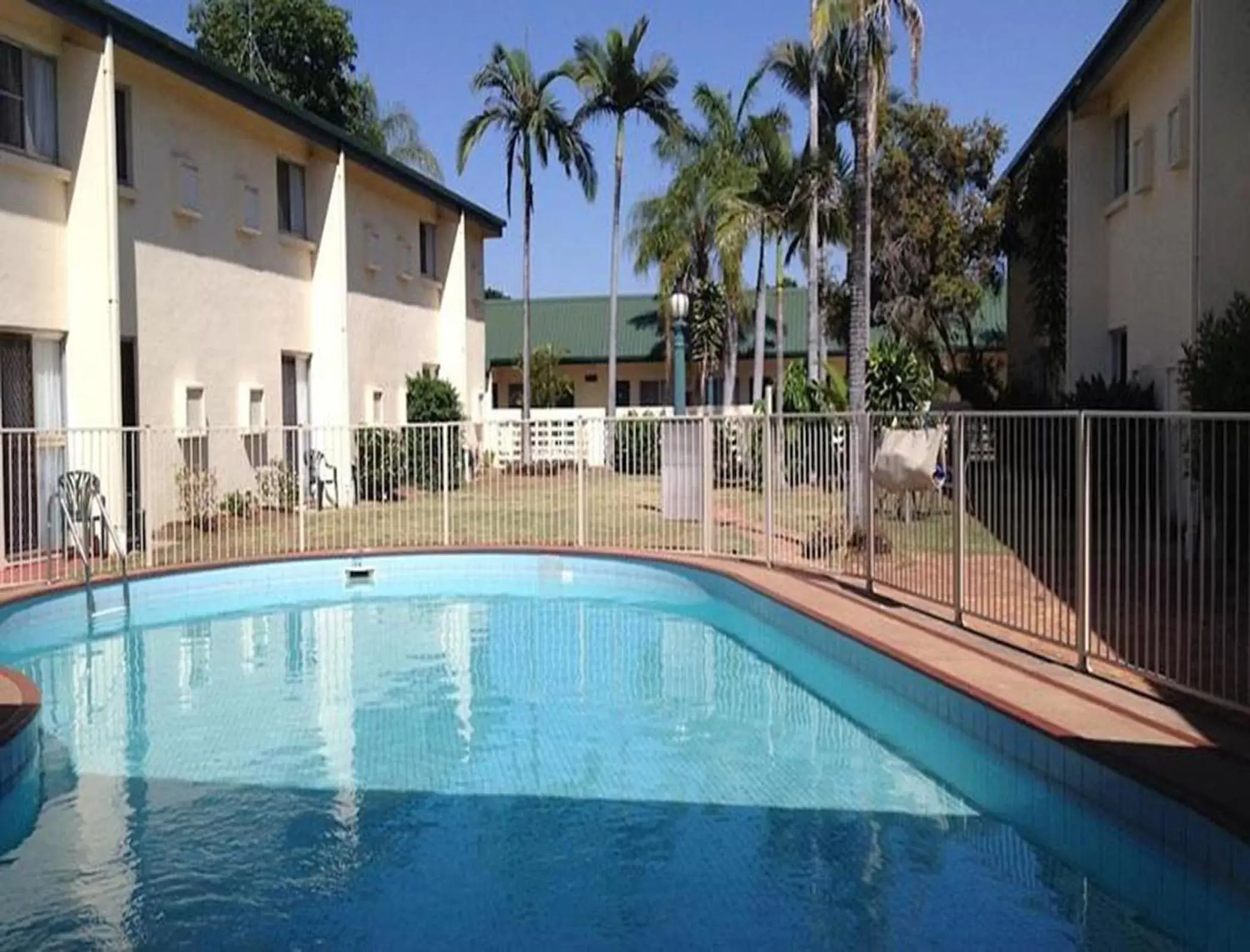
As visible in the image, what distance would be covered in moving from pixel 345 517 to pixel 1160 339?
1156cm

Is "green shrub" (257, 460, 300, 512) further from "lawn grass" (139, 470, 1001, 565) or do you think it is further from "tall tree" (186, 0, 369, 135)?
"tall tree" (186, 0, 369, 135)

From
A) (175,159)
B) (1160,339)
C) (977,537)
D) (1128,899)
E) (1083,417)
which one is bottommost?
(1128,899)

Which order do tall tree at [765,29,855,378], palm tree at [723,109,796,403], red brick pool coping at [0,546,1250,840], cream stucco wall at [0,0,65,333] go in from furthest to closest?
palm tree at [723,109,796,403] → tall tree at [765,29,855,378] → cream stucco wall at [0,0,65,333] → red brick pool coping at [0,546,1250,840]

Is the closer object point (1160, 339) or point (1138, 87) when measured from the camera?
point (1160, 339)

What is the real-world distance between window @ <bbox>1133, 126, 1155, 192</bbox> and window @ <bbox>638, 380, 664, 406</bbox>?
27737 mm

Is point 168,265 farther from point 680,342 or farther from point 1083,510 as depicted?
point 1083,510

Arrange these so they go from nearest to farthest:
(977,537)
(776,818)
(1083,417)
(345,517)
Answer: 1. (776,818)
2. (1083,417)
3. (977,537)
4. (345,517)

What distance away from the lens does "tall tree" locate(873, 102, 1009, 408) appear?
1072 inches

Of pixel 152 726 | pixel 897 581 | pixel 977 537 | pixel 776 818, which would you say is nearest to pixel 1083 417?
pixel 977 537

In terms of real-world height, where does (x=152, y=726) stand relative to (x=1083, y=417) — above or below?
below

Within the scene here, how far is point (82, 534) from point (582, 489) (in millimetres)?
6047

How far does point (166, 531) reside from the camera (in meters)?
16.7

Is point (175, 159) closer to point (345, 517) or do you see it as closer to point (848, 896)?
point (345, 517)

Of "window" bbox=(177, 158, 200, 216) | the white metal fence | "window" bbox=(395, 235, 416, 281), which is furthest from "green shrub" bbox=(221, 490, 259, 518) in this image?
"window" bbox=(395, 235, 416, 281)
